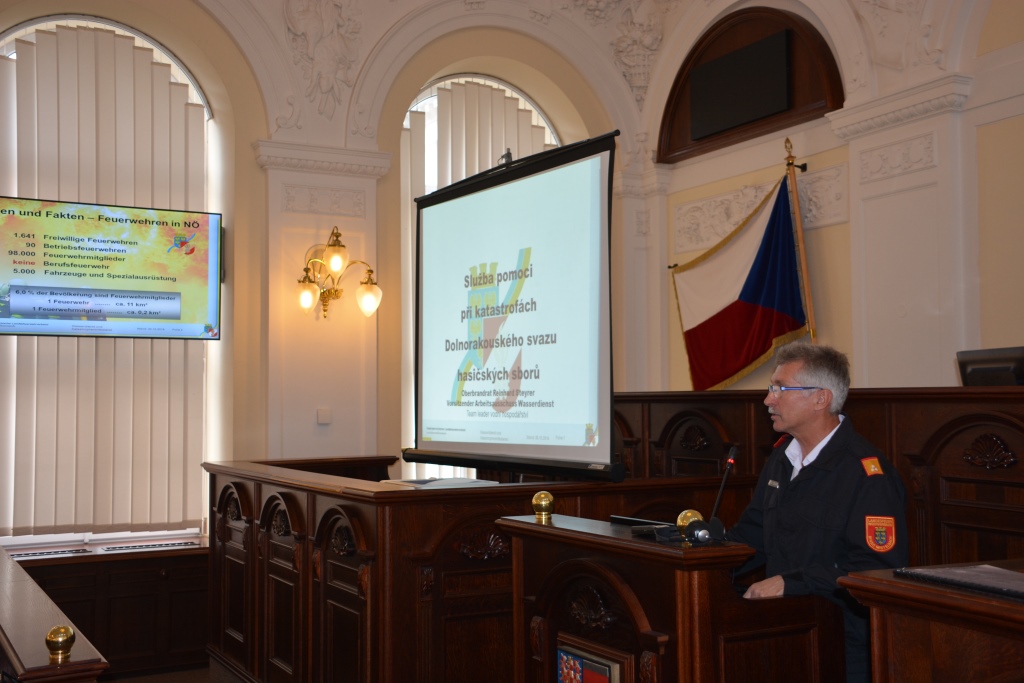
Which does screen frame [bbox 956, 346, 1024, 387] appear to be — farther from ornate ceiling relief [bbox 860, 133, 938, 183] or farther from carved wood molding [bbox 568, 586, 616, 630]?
ornate ceiling relief [bbox 860, 133, 938, 183]

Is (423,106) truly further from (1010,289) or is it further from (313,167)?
(1010,289)

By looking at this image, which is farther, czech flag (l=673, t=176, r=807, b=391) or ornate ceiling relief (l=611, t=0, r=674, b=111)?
ornate ceiling relief (l=611, t=0, r=674, b=111)

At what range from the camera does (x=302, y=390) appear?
6828 mm

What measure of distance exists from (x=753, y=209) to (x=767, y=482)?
432 centimetres

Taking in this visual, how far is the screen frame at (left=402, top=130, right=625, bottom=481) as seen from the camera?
3705 mm

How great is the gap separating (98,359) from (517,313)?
365 centimetres

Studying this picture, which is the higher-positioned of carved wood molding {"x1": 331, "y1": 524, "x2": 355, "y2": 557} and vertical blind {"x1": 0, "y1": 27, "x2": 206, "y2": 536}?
vertical blind {"x1": 0, "y1": 27, "x2": 206, "y2": 536}

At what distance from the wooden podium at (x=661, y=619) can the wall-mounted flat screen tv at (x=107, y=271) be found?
4.52 meters

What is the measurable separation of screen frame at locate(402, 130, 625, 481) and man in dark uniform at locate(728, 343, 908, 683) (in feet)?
2.49

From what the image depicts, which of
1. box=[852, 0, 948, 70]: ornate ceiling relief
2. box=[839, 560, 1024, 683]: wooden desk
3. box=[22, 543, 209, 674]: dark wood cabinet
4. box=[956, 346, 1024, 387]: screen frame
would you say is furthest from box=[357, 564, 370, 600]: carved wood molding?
box=[852, 0, 948, 70]: ornate ceiling relief

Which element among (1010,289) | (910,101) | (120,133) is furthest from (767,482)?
(120,133)

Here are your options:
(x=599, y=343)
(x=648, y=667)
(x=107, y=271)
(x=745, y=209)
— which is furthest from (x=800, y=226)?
(x=648, y=667)

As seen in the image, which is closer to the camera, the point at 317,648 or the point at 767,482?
the point at 767,482

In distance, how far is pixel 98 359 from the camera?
6.57m
